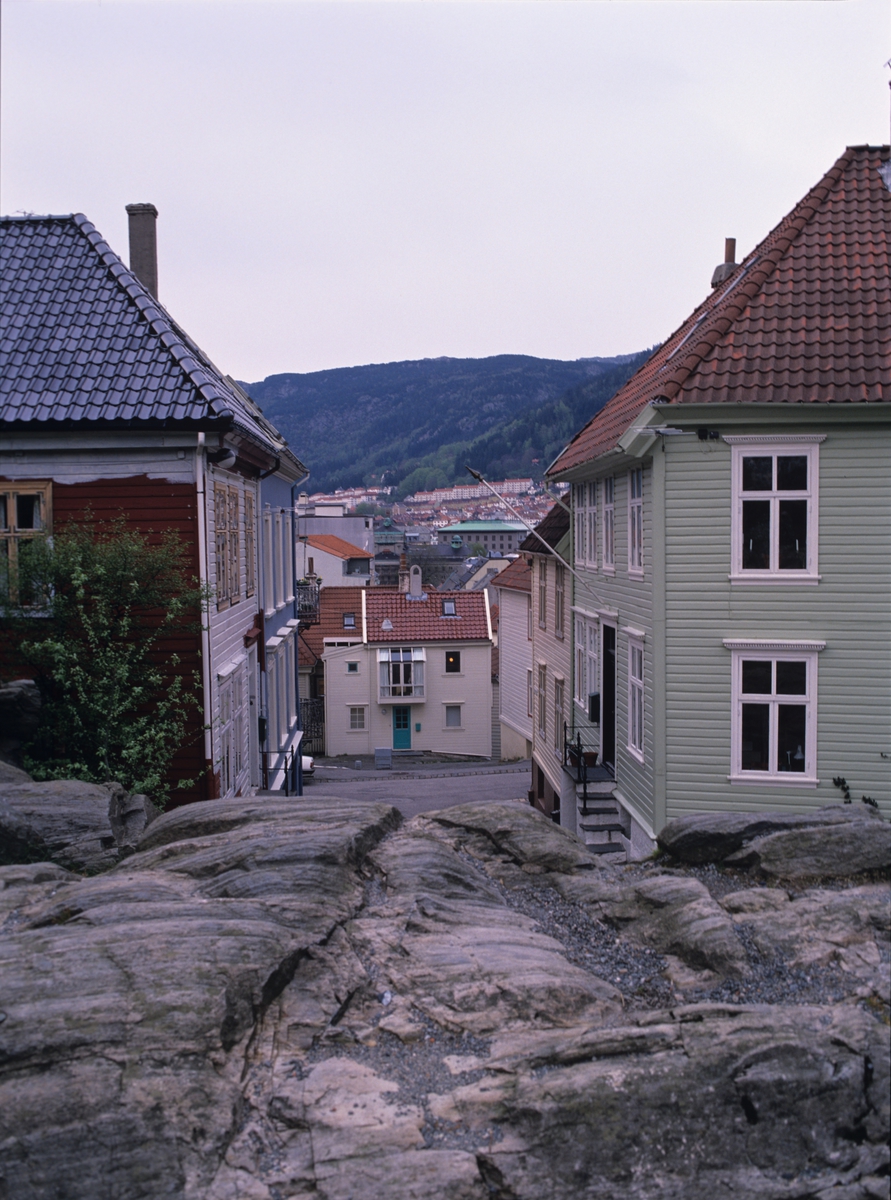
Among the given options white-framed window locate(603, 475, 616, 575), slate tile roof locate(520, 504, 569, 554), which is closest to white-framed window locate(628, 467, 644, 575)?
white-framed window locate(603, 475, 616, 575)

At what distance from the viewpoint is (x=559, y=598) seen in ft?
90.6

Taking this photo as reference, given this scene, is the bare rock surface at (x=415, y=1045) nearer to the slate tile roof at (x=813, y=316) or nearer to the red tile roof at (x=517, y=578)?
the slate tile roof at (x=813, y=316)

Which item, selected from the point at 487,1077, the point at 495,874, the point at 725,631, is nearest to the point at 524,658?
the point at 725,631

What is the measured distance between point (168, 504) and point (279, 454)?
22.3 ft

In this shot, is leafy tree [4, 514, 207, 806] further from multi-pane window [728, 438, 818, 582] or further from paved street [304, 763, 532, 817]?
paved street [304, 763, 532, 817]

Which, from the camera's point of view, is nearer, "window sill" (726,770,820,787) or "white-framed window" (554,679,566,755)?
"window sill" (726,770,820,787)

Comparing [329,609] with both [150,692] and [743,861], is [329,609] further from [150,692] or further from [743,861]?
[743,861]

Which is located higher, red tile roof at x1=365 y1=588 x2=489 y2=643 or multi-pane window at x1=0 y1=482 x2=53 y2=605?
multi-pane window at x1=0 y1=482 x2=53 y2=605

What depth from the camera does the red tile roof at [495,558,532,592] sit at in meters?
35.7

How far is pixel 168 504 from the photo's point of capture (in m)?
14.9

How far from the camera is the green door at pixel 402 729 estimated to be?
Answer: 157 ft

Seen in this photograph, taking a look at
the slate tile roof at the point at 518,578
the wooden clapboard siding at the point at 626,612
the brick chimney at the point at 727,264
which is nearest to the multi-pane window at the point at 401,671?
the slate tile roof at the point at 518,578

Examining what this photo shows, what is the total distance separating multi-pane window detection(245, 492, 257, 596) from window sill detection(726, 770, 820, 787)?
31.1 feet

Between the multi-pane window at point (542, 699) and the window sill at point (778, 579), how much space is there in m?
15.0
